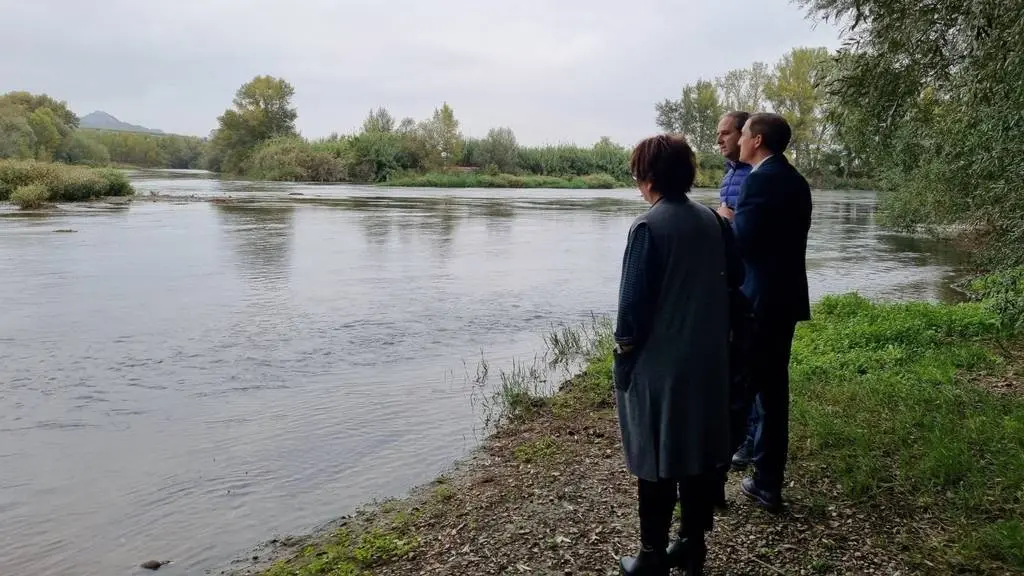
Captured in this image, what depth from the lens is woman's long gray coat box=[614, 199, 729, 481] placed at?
3098 mm

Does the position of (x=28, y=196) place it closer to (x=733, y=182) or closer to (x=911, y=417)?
(x=733, y=182)

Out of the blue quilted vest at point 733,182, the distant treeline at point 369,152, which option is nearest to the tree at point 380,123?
the distant treeline at point 369,152

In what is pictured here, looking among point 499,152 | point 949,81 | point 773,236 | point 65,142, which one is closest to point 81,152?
point 65,142

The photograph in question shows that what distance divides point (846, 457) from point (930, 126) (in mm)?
5971

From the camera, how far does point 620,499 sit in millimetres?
4613

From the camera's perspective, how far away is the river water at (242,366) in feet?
17.7


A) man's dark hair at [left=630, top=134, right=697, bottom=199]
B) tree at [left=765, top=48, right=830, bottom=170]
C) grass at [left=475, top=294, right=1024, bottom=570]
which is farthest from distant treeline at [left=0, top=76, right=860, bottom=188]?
man's dark hair at [left=630, top=134, right=697, bottom=199]

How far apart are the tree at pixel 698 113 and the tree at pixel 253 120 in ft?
153

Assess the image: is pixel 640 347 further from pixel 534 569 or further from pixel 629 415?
pixel 534 569

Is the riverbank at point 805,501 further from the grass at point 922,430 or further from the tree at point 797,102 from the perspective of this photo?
the tree at point 797,102

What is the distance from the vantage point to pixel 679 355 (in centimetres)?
309

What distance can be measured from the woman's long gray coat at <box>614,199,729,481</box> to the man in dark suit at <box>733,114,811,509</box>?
0.82 meters

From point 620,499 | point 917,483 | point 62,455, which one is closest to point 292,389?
point 62,455

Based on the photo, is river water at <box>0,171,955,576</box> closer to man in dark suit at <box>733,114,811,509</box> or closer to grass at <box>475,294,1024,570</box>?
grass at <box>475,294,1024,570</box>
